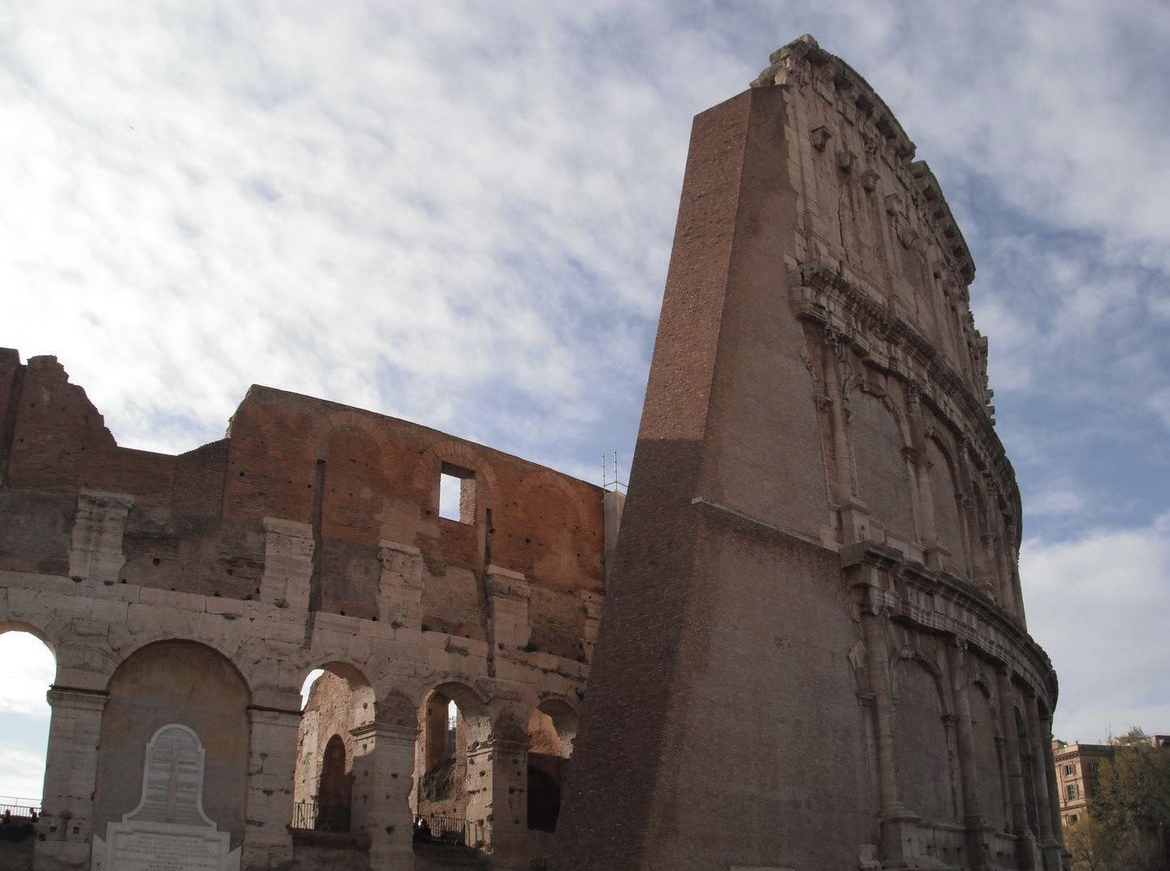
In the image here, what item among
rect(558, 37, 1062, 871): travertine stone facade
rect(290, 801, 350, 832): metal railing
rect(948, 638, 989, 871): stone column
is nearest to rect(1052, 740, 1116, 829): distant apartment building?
Result: rect(558, 37, 1062, 871): travertine stone facade

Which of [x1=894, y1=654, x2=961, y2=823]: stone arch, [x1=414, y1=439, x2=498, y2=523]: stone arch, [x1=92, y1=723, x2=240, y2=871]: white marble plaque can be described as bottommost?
[x1=92, y1=723, x2=240, y2=871]: white marble plaque

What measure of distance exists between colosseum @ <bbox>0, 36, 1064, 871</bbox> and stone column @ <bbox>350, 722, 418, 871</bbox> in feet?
0.13

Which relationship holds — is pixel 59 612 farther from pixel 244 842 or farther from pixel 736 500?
pixel 736 500

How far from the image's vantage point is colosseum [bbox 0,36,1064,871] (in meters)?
15.5

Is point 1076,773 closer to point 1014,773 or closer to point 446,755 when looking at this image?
point 1014,773

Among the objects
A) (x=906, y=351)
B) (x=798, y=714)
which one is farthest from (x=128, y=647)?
(x=906, y=351)

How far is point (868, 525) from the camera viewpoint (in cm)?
1944

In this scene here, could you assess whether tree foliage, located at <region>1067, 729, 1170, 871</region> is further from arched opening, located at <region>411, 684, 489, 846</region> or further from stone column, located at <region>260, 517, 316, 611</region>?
stone column, located at <region>260, 517, 316, 611</region>

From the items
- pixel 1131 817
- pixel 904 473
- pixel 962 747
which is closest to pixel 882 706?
pixel 962 747

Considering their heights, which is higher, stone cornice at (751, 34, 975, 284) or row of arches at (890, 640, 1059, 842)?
stone cornice at (751, 34, 975, 284)

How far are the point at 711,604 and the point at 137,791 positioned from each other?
294 inches

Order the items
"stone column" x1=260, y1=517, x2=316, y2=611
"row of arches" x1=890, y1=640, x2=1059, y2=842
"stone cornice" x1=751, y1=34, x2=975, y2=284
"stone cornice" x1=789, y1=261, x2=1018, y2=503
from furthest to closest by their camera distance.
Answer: "stone cornice" x1=751, y1=34, x2=975, y2=284, "stone cornice" x1=789, y1=261, x2=1018, y2=503, "row of arches" x1=890, y1=640, x2=1059, y2=842, "stone column" x1=260, y1=517, x2=316, y2=611

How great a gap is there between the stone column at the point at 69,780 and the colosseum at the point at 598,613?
0.12 feet

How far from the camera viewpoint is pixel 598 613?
2161cm
